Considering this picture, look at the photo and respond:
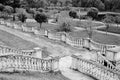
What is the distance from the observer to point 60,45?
57.4 feet

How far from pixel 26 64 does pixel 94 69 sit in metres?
3.82

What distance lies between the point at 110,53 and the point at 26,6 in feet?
154

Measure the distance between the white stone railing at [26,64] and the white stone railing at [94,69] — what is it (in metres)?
1.47

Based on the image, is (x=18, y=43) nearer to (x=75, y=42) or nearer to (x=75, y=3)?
(x=75, y=42)

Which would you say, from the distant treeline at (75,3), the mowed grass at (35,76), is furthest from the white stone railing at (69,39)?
the distant treeline at (75,3)

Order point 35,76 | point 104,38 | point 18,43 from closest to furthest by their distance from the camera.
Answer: point 35,76 → point 18,43 → point 104,38

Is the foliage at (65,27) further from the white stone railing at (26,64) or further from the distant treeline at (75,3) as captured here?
the distant treeline at (75,3)

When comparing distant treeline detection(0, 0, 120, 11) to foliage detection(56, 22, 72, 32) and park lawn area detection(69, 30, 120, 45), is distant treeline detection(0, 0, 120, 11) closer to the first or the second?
foliage detection(56, 22, 72, 32)

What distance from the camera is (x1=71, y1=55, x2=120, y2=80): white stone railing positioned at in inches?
358

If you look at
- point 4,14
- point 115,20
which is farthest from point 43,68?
point 4,14

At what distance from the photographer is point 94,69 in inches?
396

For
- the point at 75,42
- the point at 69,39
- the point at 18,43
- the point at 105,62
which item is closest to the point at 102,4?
the point at 69,39

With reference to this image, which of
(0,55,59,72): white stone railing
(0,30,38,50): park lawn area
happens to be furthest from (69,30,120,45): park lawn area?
(0,55,59,72): white stone railing

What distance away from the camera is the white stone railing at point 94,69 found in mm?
9086
